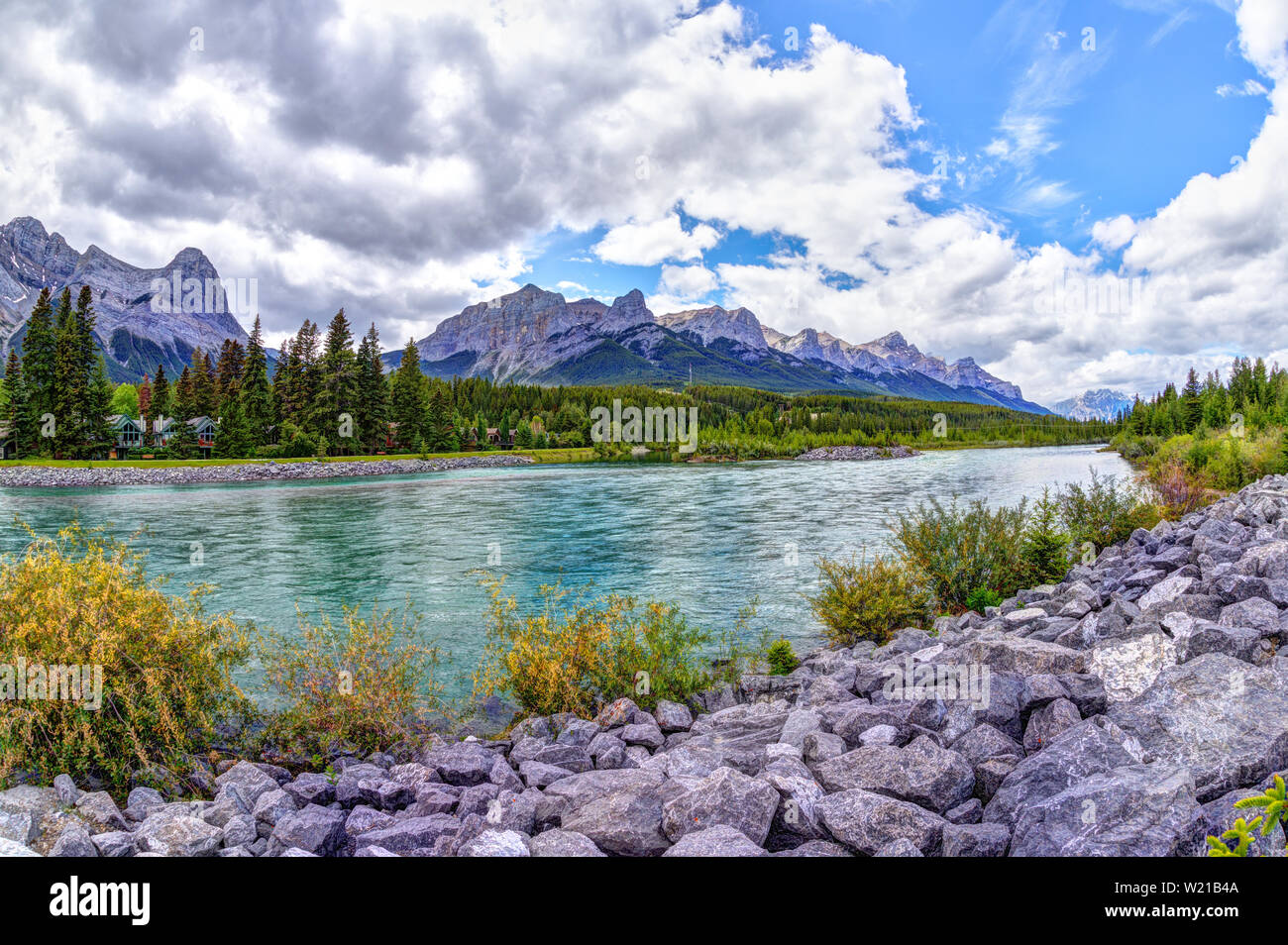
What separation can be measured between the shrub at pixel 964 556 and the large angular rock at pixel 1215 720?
8.51 meters

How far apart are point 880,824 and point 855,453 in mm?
155349

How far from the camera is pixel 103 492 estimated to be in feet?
176

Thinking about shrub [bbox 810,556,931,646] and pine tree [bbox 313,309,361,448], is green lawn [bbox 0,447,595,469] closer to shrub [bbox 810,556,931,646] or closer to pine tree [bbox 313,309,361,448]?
pine tree [bbox 313,309,361,448]

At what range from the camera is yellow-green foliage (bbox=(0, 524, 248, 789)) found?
6230 millimetres

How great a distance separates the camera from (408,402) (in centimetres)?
10662

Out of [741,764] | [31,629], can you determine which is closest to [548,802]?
[741,764]

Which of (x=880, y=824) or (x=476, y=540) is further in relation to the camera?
(x=476, y=540)

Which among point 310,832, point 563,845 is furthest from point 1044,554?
point 310,832

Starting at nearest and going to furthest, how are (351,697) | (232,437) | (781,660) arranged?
(351,697) → (781,660) → (232,437)

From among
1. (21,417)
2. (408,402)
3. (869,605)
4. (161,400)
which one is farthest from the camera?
(408,402)

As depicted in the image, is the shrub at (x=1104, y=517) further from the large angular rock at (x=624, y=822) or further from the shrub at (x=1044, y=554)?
the large angular rock at (x=624, y=822)

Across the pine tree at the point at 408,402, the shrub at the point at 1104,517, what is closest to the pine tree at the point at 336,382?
the pine tree at the point at 408,402

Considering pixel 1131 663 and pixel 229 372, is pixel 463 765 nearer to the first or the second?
pixel 1131 663
